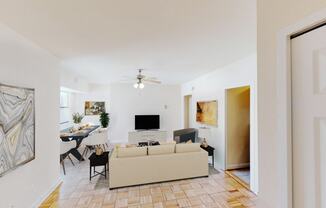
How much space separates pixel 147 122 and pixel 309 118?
21.2ft

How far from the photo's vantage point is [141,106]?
723 cm

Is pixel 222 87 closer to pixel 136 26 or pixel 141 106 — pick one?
pixel 136 26

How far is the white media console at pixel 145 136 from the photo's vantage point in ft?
22.4

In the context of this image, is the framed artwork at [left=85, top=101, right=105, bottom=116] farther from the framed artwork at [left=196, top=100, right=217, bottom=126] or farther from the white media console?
the framed artwork at [left=196, top=100, right=217, bottom=126]

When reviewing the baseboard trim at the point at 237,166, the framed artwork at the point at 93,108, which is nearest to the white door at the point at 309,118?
the baseboard trim at the point at 237,166

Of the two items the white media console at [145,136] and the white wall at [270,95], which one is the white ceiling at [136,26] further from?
the white media console at [145,136]

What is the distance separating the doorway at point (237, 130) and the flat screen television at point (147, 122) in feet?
11.9

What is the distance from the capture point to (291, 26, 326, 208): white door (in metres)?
0.75

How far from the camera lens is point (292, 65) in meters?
0.88

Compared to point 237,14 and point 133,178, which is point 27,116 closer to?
point 133,178

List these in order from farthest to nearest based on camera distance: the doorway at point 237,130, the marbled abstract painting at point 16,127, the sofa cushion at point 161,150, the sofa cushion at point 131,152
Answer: the doorway at point 237,130 < the sofa cushion at point 161,150 < the sofa cushion at point 131,152 < the marbled abstract painting at point 16,127

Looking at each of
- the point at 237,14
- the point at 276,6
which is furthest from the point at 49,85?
the point at 276,6

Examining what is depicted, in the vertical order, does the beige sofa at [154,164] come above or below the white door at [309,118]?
below

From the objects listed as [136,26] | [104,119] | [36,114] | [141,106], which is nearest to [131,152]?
[36,114]
